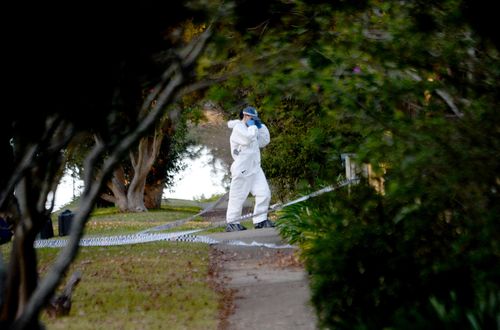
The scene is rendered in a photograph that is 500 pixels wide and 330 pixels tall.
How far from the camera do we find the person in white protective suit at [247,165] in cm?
1767

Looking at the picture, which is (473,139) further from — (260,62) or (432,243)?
(260,62)

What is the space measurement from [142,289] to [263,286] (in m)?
1.30

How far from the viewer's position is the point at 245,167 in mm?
18234

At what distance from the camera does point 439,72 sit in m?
6.82

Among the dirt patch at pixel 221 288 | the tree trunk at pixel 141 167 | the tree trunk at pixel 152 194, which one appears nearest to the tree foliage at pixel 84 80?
the dirt patch at pixel 221 288

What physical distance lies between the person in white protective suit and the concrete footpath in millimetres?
1618

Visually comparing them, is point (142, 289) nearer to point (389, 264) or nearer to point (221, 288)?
point (221, 288)

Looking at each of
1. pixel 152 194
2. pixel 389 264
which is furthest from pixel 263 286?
pixel 152 194

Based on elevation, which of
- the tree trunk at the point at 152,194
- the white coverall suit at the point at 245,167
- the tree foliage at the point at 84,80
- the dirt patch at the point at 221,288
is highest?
the tree foliage at the point at 84,80

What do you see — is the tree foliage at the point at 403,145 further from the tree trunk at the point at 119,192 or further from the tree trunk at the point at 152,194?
the tree trunk at the point at 152,194

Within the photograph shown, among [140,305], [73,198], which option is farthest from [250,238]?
[73,198]

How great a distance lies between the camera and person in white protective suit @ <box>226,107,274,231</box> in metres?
17.7

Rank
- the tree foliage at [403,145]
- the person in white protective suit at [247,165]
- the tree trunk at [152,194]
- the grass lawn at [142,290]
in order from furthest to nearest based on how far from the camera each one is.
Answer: the tree trunk at [152,194] → the person in white protective suit at [247,165] → the grass lawn at [142,290] → the tree foliage at [403,145]

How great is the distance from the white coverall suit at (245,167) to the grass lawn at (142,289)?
2.13 m
